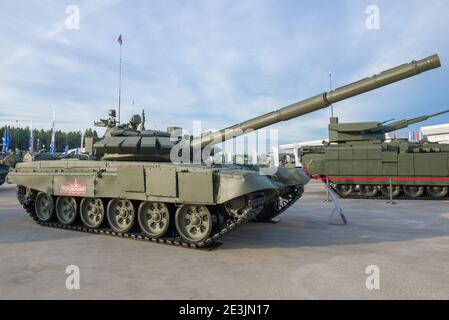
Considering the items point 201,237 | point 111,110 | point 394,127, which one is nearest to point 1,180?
point 111,110

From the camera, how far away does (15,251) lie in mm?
7707


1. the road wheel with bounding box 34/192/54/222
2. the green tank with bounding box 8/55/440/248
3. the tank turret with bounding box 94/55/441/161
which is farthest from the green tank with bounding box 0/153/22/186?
the tank turret with bounding box 94/55/441/161

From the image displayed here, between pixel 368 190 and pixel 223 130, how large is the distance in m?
13.2

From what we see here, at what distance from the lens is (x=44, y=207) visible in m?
11.2

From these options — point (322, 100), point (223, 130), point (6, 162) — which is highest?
point (322, 100)

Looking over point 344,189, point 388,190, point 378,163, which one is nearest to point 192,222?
point 378,163

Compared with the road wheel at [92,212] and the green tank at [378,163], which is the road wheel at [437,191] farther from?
the road wheel at [92,212]

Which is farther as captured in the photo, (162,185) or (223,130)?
(223,130)

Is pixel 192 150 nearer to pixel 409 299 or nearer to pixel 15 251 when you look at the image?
pixel 15 251

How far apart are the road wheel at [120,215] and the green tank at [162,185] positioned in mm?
25

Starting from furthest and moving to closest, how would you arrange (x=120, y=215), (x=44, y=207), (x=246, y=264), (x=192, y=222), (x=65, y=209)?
(x=44, y=207)
(x=65, y=209)
(x=120, y=215)
(x=192, y=222)
(x=246, y=264)

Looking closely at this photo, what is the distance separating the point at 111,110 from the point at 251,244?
605 centimetres

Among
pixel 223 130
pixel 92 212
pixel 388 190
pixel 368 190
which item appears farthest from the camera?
pixel 368 190

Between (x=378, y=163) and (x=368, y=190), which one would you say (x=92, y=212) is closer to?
(x=378, y=163)
